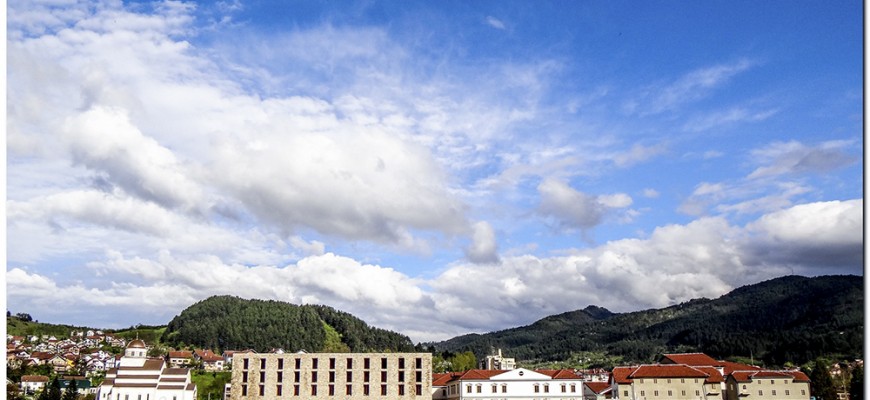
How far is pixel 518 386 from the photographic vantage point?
96.0 m

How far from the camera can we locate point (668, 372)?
99.9m

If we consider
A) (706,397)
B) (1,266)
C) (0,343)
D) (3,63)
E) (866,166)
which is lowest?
(706,397)

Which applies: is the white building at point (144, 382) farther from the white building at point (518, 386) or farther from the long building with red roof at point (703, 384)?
the long building with red roof at point (703, 384)

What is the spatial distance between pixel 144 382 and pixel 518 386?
5134cm

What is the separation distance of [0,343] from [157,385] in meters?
96.6

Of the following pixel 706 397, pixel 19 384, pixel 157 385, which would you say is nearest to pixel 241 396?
pixel 157 385

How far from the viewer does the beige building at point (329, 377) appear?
268ft

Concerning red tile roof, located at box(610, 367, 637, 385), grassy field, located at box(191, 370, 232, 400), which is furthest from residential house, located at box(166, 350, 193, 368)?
red tile roof, located at box(610, 367, 637, 385)

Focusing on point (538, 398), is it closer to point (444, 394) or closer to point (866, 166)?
point (444, 394)

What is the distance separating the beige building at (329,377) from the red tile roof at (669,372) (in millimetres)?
33735

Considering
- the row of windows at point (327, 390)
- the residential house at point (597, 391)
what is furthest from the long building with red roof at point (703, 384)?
the row of windows at point (327, 390)

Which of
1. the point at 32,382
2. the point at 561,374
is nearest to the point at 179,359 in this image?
the point at 32,382

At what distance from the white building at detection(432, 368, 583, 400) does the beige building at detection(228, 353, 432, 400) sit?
45.4 feet

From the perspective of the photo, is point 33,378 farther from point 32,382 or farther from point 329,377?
point 329,377
